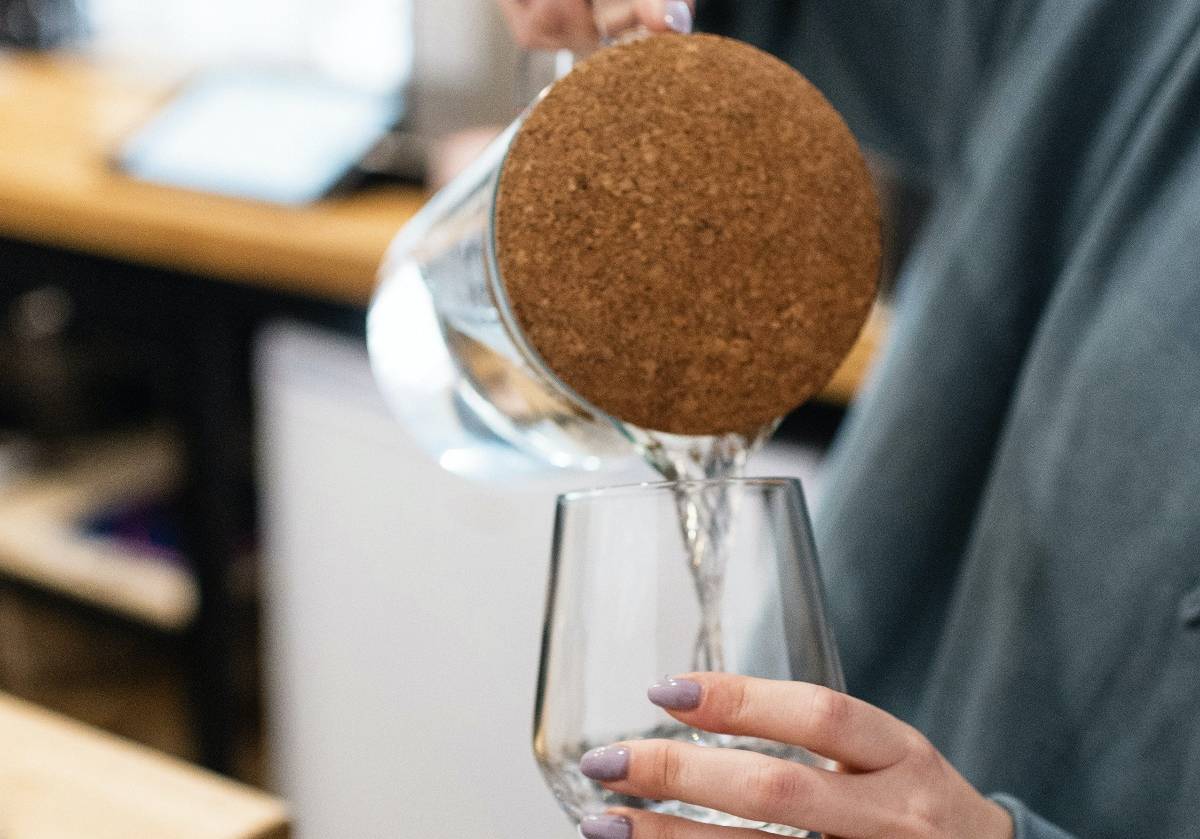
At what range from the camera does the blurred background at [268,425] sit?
1169mm

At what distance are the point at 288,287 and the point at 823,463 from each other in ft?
1.75

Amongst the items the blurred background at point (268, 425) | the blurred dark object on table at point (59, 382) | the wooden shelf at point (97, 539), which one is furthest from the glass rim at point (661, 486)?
the blurred dark object on table at point (59, 382)

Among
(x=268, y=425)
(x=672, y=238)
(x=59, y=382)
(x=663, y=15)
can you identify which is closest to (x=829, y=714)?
(x=672, y=238)

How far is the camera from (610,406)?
41 centimetres

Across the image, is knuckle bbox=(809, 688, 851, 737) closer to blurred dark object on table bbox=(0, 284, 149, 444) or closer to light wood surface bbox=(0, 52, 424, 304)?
light wood surface bbox=(0, 52, 424, 304)

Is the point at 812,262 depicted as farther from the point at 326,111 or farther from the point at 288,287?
the point at 326,111

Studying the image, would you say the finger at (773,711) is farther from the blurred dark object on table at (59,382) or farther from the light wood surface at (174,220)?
the blurred dark object on table at (59,382)

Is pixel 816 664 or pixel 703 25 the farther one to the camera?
pixel 703 25

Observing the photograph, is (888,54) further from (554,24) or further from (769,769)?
(769,769)

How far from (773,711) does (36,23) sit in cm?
190

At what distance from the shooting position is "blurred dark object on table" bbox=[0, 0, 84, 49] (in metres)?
1.92

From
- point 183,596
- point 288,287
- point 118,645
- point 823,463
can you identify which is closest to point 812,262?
point 823,463

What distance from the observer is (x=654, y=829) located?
1.16 feet

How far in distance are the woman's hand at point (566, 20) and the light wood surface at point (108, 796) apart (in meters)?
0.30
